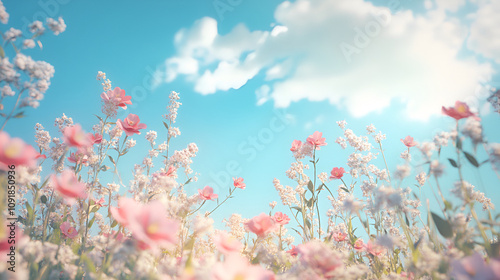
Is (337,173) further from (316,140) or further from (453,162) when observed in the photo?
(453,162)

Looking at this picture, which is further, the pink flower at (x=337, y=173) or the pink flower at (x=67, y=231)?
the pink flower at (x=337, y=173)

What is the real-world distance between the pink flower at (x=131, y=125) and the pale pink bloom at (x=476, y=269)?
2.36m

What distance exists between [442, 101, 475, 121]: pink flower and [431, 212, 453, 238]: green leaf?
2.24 feet

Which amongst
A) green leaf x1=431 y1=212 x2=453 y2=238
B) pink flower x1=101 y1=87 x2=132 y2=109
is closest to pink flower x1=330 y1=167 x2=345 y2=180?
green leaf x1=431 y1=212 x2=453 y2=238

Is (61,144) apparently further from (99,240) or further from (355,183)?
(355,183)

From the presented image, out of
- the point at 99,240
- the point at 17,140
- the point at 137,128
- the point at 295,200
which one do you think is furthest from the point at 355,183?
the point at 17,140

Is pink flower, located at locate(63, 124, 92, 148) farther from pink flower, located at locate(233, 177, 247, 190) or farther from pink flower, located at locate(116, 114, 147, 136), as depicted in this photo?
pink flower, located at locate(233, 177, 247, 190)

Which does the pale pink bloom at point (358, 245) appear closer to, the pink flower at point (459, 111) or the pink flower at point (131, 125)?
the pink flower at point (459, 111)

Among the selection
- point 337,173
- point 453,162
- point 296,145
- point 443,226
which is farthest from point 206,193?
point 453,162

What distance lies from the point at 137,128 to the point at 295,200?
2260mm

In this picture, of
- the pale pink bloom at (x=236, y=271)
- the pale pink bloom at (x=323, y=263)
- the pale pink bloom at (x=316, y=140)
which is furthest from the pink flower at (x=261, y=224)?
the pale pink bloom at (x=316, y=140)

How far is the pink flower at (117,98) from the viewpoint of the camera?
253 cm

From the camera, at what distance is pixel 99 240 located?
134 cm

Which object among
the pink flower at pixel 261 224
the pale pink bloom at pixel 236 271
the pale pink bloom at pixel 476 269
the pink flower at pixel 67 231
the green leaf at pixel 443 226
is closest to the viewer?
the pale pink bloom at pixel 476 269
